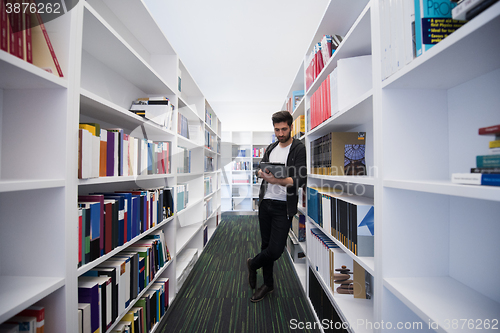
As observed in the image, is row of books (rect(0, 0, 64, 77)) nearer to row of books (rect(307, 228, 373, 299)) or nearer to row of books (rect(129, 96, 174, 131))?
row of books (rect(129, 96, 174, 131))

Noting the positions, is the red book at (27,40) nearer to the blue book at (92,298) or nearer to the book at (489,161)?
the blue book at (92,298)

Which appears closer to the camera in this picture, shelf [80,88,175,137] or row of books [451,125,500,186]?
row of books [451,125,500,186]

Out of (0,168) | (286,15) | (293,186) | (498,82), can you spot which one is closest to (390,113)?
(498,82)

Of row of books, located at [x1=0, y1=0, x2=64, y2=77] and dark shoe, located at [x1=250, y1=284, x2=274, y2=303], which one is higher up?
row of books, located at [x1=0, y1=0, x2=64, y2=77]

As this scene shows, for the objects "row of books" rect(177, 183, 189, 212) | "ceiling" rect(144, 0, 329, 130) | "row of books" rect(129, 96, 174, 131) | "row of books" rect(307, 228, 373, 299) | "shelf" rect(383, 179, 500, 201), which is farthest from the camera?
"ceiling" rect(144, 0, 329, 130)

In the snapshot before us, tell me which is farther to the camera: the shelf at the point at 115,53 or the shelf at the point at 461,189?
the shelf at the point at 115,53

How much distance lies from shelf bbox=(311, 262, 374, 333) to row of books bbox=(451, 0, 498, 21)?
1275mm

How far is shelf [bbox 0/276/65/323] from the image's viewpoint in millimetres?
576

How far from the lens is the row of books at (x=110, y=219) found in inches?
33.8

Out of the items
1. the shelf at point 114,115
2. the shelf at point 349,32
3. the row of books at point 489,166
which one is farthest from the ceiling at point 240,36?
the row of books at point 489,166

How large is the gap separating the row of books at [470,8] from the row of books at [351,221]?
0.79m

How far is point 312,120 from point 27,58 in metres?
1.71

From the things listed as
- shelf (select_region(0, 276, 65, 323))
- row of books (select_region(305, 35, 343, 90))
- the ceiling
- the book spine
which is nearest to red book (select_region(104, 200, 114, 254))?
shelf (select_region(0, 276, 65, 323))

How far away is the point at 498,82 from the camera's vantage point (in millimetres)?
644
